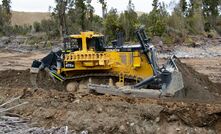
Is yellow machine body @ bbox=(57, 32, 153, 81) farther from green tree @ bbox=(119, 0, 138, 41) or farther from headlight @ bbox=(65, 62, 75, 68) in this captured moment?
green tree @ bbox=(119, 0, 138, 41)

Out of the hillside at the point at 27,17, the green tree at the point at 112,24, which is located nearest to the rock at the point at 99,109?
the green tree at the point at 112,24

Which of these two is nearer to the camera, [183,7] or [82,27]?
[82,27]

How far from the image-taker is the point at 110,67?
13.8 metres

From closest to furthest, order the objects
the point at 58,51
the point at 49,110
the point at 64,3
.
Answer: the point at 49,110 → the point at 58,51 → the point at 64,3

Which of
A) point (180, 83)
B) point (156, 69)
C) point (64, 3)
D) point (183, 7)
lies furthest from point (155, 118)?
point (183, 7)

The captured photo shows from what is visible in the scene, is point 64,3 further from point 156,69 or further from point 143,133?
point 143,133

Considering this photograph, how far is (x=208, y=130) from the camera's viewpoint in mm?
9734

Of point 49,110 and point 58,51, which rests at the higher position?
point 58,51

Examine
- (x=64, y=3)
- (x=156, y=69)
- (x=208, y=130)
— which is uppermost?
(x=64, y=3)

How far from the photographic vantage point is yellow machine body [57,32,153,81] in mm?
13531

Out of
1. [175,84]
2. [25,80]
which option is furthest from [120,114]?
[25,80]

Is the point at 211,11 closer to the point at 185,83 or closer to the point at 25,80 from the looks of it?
the point at 25,80

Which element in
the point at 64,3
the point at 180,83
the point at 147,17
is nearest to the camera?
the point at 180,83

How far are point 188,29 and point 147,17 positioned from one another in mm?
5509
